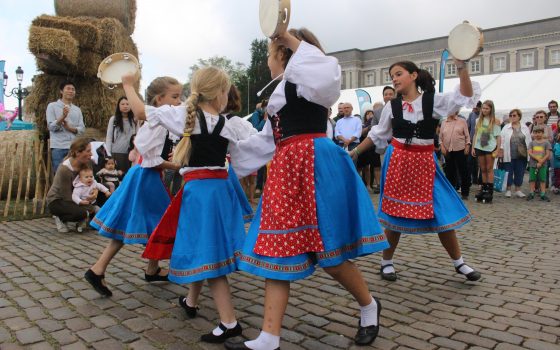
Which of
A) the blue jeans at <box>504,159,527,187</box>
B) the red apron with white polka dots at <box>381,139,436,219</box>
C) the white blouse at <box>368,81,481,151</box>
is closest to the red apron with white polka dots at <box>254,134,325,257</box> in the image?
the red apron with white polka dots at <box>381,139,436,219</box>

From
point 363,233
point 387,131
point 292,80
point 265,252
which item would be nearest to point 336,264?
point 363,233

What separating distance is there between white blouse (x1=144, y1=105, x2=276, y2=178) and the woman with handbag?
8263mm

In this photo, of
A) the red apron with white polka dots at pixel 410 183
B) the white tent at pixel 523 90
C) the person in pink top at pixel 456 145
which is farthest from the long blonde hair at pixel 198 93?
the white tent at pixel 523 90

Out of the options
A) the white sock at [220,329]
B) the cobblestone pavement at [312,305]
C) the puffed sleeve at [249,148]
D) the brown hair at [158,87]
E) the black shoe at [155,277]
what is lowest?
the cobblestone pavement at [312,305]

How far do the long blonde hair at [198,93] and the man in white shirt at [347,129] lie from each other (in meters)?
6.82

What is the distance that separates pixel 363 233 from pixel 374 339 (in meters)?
0.66

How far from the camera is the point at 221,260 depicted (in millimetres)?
2781

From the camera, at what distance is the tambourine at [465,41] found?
339 centimetres

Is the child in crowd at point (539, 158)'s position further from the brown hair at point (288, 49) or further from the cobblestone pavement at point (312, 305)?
the brown hair at point (288, 49)

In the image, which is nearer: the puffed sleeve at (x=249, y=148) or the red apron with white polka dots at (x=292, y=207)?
the red apron with white polka dots at (x=292, y=207)

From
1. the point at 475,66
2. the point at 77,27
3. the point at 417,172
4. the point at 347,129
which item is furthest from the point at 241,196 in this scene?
the point at 475,66

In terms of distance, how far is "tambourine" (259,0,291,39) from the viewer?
7.18 ft

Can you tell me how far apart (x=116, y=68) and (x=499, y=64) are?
61.6 m

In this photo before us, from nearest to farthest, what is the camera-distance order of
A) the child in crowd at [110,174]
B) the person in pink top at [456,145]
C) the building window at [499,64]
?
the child in crowd at [110,174] < the person in pink top at [456,145] < the building window at [499,64]
